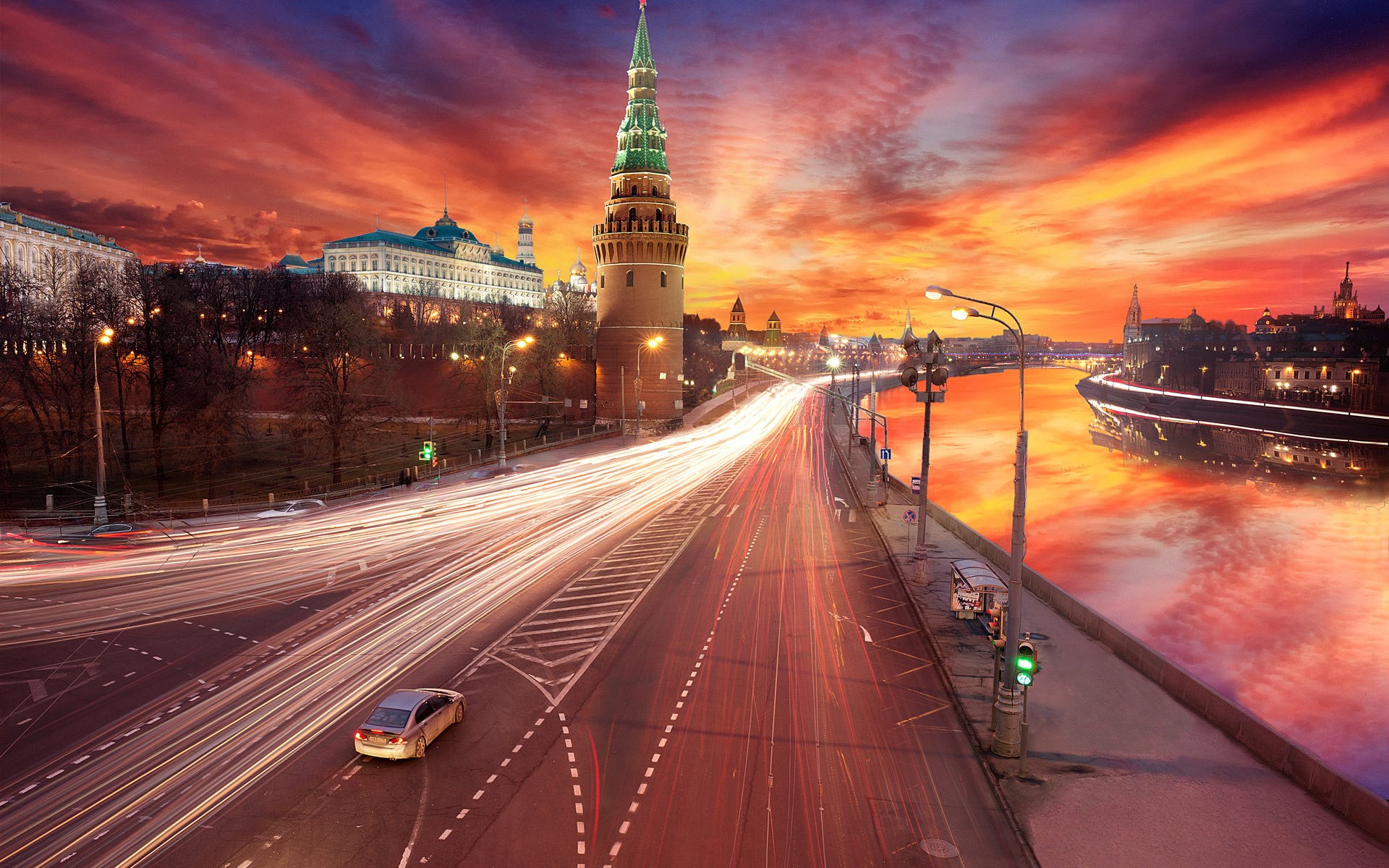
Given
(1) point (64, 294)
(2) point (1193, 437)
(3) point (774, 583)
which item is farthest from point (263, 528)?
(2) point (1193, 437)

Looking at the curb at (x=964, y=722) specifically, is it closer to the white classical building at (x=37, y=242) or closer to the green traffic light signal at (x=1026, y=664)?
the green traffic light signal at (x=1026, y=664)

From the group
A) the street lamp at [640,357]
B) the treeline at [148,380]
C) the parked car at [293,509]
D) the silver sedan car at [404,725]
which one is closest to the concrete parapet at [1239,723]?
the silver sedan car at [404,725]

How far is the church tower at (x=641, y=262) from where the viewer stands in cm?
7662

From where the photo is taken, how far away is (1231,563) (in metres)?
43.7

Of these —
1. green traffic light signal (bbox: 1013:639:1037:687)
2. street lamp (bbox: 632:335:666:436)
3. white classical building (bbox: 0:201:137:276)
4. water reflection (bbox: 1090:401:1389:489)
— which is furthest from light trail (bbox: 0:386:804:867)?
white classical building (bbox: 0:201:137:276)

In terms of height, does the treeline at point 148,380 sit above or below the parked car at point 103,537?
above

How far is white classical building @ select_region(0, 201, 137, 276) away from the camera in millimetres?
121250

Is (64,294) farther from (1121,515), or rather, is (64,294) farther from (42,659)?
(1121,515)

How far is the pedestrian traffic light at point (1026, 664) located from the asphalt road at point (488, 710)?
200 centimetres

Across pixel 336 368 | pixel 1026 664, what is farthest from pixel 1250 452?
pixel 336 368

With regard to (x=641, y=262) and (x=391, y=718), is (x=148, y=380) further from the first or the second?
(x=391, y=718)

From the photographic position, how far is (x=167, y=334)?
49.0 m

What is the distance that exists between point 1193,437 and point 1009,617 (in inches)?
4345

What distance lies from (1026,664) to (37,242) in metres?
167
